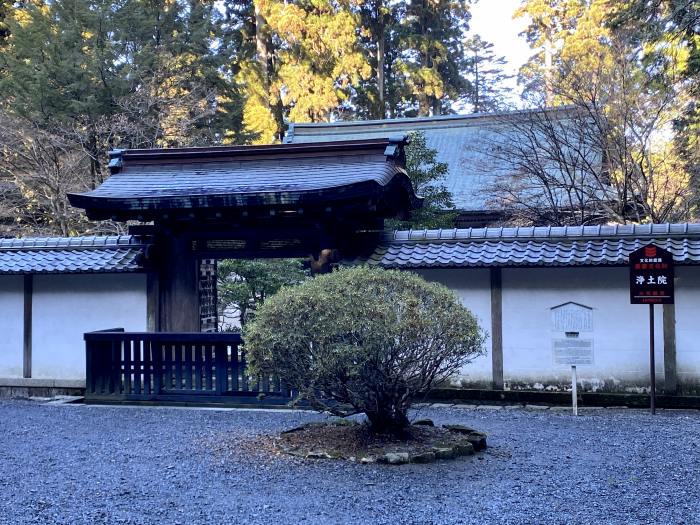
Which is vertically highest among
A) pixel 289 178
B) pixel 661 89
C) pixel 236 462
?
pixel 661 89

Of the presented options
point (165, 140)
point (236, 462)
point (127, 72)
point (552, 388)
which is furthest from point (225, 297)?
point (236, 462)

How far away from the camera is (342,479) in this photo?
5242 mm

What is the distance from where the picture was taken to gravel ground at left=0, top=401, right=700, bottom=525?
444 cm

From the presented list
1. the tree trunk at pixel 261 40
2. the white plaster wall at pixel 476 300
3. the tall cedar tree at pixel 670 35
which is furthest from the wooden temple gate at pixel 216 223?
the tree trunk at pixel 261 40

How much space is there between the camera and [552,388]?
9070 millimetres

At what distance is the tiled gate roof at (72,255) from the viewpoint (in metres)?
10.1

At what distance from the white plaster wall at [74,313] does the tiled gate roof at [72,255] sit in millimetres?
338

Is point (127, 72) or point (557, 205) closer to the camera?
point (557, 205)

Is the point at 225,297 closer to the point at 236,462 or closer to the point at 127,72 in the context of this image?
the point at 127,72

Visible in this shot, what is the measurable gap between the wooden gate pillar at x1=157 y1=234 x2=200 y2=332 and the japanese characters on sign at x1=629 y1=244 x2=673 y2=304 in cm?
637

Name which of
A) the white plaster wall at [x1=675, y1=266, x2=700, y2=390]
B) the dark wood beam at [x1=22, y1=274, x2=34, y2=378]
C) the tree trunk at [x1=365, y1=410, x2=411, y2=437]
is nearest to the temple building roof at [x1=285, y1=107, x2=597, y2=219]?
the white plaster wall at [x1=675, y1=266, x2=700, y2=390]

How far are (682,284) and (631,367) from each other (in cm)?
125

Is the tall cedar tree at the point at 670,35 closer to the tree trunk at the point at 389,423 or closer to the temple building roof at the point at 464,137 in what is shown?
the temple building roof at the point at 464,137

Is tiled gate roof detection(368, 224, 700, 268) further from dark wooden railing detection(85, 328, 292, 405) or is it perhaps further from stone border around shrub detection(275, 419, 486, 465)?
stone border around shrub detection(275, 419, 486, 465)
